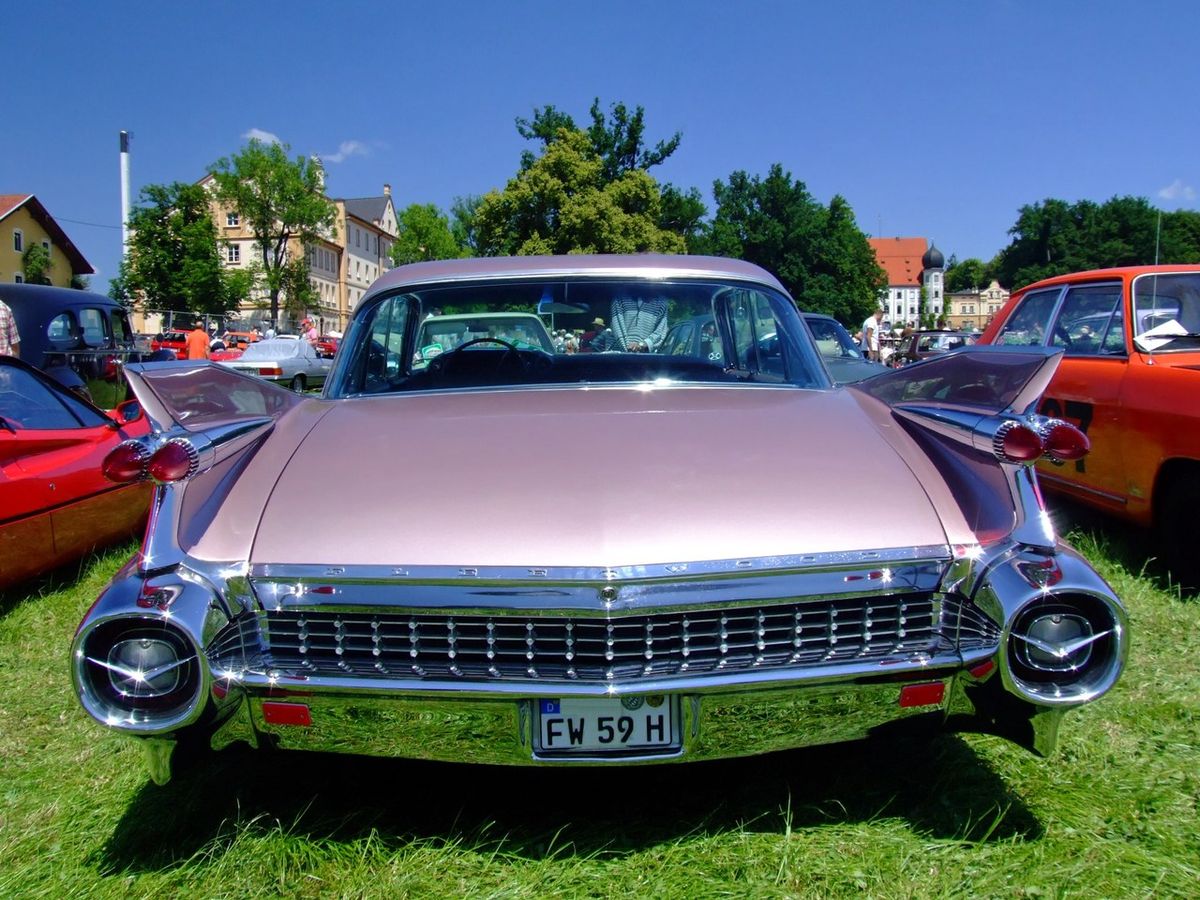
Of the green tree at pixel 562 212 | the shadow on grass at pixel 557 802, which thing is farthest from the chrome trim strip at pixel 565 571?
the green tree at pixel 562 212

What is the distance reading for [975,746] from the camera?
289 cm

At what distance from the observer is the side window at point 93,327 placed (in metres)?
10.5

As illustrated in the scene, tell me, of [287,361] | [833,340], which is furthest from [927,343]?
[287,361]

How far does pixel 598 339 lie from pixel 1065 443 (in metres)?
1.68

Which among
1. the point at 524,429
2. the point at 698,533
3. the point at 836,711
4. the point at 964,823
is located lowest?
the point at 964,823

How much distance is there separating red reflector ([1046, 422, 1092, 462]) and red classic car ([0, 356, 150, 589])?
3.61 meters

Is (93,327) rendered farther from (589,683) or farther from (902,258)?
(902,258)

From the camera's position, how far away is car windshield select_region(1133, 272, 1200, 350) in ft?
16.7

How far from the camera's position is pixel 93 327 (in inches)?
423

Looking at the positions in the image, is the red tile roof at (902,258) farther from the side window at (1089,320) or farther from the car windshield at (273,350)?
the side window at (1089,320)

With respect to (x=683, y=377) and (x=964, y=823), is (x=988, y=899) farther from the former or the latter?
(x=683, y=377)

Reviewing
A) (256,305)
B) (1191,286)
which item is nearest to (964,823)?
(1191,286)

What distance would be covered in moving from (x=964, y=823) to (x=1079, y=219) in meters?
98.7

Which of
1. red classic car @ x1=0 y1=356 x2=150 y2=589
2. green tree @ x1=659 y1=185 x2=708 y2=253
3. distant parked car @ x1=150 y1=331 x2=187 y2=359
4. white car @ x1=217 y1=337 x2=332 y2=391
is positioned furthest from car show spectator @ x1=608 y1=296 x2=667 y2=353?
green tree @ x1=659 y1=185 x2=708 y2=253
